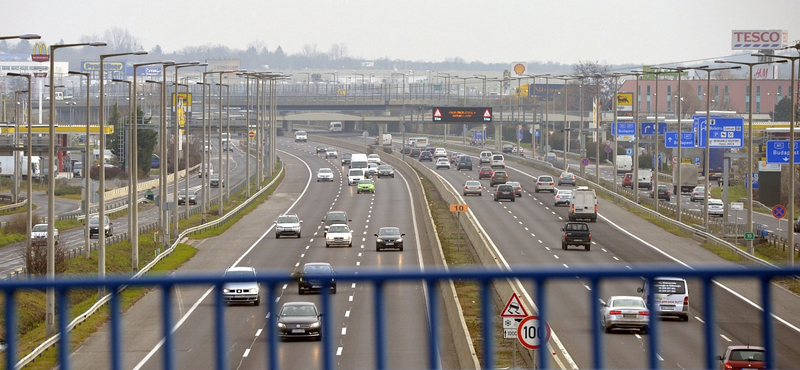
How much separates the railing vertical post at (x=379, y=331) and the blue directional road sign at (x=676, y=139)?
225 ft

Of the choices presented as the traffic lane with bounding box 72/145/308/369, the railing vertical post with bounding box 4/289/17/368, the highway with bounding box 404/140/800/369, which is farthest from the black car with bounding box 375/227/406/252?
the railing vertical post with bounding box 4/289/17/368

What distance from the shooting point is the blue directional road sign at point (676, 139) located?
72562 mm

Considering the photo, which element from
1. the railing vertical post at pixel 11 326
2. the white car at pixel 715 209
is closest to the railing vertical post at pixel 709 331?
the railing vertical post at pixel 11 326

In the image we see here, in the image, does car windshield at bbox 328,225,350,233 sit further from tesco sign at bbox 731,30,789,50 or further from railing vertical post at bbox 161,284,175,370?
tesco sign at bbox 731,30,789,50

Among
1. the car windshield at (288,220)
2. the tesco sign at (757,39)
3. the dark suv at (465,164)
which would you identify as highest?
the tesco sign at (757,39)

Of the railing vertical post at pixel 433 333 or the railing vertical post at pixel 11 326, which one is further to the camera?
the railing vertical post at pixel 433 333

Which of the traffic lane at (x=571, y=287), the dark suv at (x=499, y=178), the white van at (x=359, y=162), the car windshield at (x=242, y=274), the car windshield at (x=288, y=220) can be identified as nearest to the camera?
the car windshield at (x=242, y=274)

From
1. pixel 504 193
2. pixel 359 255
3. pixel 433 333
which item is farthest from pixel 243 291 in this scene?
pixel 504 193

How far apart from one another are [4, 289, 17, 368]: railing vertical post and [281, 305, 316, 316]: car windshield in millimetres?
1629

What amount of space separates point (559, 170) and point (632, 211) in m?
32.4

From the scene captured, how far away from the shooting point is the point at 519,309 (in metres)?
12.3

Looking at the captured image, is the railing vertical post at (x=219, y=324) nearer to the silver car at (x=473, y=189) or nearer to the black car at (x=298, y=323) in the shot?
the black car at (x=298, y=323)

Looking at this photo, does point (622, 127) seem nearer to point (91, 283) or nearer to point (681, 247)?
point (681, 247)

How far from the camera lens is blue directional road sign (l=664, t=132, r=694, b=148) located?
238ft
